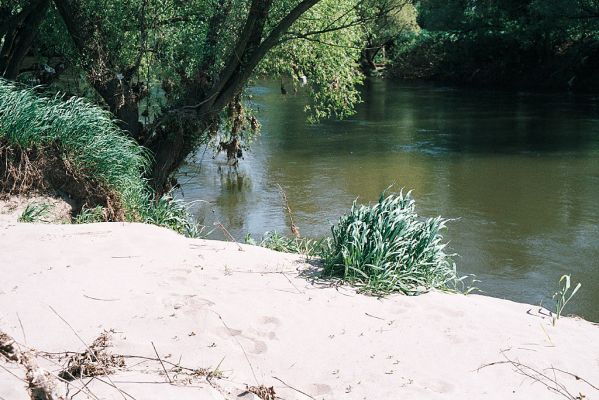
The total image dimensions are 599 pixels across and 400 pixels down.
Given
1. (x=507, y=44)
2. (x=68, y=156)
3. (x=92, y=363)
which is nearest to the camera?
(x=92, y=363)

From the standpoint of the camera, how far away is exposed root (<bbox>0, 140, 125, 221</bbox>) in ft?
26.6

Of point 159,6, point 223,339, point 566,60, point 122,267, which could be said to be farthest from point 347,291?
point 566,60

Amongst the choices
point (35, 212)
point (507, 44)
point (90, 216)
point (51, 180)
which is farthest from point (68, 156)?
point (507, 44)

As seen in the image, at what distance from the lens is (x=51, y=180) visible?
331 inches

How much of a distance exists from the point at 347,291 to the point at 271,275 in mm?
647

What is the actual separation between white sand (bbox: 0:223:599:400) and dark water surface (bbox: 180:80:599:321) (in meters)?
4.16

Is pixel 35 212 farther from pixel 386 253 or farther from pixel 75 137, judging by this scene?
pixel 386 253

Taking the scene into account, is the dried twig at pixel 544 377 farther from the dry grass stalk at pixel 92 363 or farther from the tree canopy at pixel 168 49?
the tree canopy at pixel 168 49

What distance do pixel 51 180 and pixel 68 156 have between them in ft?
1.09

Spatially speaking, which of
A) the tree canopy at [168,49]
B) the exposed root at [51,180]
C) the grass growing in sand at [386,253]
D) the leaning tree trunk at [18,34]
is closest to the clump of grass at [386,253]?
the grass growing in sand at [386,253]

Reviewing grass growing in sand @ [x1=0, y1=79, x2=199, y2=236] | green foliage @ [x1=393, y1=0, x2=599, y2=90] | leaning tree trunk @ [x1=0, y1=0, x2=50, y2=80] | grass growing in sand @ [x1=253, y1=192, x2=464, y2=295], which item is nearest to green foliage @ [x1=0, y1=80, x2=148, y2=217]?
grass growing in sand @ [x1=0, y1=79, x2=199, y2=236]

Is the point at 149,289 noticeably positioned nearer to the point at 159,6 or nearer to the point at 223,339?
the point at 223,339

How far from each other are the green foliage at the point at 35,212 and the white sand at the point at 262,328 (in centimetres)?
105

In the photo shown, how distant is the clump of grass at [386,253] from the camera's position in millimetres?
6215
